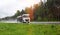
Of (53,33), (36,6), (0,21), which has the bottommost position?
(53,33)

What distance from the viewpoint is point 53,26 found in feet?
17.0

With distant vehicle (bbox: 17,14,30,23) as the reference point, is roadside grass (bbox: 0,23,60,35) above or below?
below

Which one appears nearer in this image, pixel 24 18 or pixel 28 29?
pixel 28 29

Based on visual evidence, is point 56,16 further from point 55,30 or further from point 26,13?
point 26,13

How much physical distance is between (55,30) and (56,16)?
37 centimetres

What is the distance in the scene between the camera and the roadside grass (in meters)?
4.81

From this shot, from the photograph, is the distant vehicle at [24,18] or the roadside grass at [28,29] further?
the distant vehicle at [24,18]

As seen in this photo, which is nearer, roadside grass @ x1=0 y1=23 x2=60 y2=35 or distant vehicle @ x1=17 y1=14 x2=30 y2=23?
roadside grass @ x1=0 y1=23 x2=60 y2=35

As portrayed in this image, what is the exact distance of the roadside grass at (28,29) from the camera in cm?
481

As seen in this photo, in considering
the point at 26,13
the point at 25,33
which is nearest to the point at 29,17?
the point at 26,13

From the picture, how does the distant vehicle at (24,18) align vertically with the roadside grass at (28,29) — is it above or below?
above

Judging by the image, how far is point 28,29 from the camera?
16.2 ft

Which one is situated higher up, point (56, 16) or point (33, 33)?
point (56, 16)

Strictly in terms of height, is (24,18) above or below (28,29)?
above
